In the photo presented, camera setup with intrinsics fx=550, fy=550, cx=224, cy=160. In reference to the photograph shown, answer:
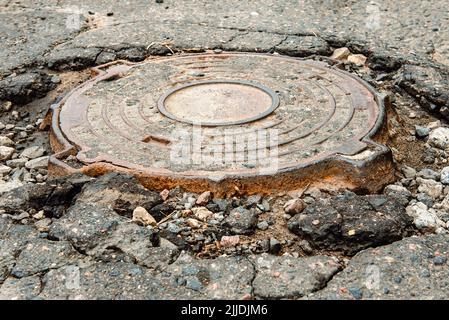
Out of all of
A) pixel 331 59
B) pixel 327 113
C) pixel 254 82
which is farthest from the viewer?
pixel 331 59

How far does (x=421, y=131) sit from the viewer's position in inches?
99.0

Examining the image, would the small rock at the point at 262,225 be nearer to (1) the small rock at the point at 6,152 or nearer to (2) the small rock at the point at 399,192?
(2) the small rock at the point at 399,192

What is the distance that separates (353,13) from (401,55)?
0.79 meters

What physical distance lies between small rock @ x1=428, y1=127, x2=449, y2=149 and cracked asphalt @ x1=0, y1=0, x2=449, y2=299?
21cm

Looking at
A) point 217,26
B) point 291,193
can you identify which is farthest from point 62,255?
point 217,26

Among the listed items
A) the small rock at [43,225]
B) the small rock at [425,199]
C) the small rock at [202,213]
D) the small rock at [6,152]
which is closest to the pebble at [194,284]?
the small rock at [202,213]

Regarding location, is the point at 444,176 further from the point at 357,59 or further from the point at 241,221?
the point at 357,59

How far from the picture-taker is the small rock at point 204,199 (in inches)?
76.7

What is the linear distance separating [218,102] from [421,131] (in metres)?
0.94

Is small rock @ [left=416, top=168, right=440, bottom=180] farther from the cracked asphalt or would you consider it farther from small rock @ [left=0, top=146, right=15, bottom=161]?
small rock @ [left=0, top=146, right=15, bottom=161]

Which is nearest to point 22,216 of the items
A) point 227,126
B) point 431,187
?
point 227,126

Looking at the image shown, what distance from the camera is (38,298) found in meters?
1.56
